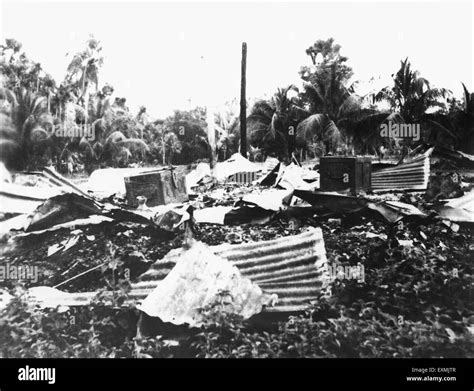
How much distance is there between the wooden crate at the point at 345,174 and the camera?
355 centimetres

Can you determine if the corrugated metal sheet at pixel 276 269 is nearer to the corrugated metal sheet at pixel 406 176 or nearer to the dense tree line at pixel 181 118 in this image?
the corrugated metal sheet at pixel 406 176

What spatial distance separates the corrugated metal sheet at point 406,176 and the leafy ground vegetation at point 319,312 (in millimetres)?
403

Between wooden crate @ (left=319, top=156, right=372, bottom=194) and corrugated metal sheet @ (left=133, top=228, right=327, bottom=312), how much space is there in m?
0.48

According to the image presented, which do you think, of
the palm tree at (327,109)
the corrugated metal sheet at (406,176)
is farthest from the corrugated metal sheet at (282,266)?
the palm tree at (327,109)

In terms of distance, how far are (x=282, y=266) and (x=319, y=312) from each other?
0.50 meters

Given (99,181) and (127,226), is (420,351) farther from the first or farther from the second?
(99,181)

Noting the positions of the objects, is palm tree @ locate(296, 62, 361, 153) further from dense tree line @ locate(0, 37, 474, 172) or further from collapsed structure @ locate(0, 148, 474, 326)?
collapsed structure @ locate(0, 148, 474, 326)

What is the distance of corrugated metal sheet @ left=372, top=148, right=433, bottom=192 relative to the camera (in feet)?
11.8

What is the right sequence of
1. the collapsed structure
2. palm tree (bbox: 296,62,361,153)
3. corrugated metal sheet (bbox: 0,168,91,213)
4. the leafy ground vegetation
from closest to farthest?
the leafy ground vegetation → the collapsed structure → corrugated metal sheet (bbox: 0,168,91,213) → palm tree (bbox: 296,62,361,153)

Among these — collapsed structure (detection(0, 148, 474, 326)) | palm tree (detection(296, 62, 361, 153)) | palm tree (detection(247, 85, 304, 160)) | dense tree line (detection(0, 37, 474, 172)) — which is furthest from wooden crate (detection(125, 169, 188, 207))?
palm tree (detection(296, 62, 361, 153))

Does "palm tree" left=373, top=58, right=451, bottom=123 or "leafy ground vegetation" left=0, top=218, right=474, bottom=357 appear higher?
"palm tree" left=373, top=58, right=451, bottom=123

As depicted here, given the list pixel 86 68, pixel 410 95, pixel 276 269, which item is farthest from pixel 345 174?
pixel 86 68
